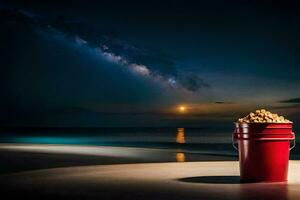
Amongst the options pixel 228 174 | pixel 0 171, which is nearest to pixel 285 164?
pixel 228 174

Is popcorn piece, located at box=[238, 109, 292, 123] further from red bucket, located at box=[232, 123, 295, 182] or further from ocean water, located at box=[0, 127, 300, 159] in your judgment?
ocean water, located at box=[0, 127, 300, 159]

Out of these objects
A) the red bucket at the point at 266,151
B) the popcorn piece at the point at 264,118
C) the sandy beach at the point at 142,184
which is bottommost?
the sandy beach at the point at 142,184

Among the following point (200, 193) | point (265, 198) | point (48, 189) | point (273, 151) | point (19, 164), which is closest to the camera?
point (265, 198)

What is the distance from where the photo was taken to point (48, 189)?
10367mm

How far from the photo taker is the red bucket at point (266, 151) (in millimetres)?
11695

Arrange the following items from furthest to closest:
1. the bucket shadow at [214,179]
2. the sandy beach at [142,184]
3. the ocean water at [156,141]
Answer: the ocean water at [156,141]
the bucket shadow at [214,179]
the sandy beach at [142,184]

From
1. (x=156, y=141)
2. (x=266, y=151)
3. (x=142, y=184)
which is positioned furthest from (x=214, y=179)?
(x=156, y=141)

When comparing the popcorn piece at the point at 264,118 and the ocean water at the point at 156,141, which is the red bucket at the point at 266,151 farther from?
the ocean water at the point at 156,141

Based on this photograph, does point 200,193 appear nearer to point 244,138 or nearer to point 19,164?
point 244,138

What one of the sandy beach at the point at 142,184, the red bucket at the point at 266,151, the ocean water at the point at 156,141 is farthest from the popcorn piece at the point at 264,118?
the ocean water at the point at 156,141

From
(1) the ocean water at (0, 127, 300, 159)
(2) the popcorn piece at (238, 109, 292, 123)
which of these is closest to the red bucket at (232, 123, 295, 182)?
(2) the popcorn piece at (238, 109, 292, 123)

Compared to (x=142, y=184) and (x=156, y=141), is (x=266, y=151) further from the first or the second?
(x=156, y=141)

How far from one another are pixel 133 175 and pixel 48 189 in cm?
285

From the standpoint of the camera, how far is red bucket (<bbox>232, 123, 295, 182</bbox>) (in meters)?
11.7
